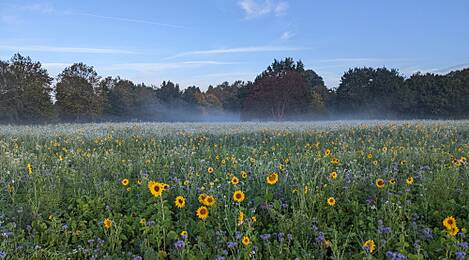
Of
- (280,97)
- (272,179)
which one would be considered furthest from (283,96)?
(272,179)

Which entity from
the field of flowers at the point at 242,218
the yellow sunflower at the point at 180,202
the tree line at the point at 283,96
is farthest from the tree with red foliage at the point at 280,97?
the yellow sunflower at the point at 180,202

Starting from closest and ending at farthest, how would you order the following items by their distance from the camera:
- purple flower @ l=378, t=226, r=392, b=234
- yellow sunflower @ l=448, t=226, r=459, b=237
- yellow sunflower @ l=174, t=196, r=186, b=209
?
yellow sunflower @ l=448, t=226, r=459, b=237 → purple flower @ l=378, t=226, r=392, b=234 → yellow sunflower @ l=174, t=196, r=186, b=209

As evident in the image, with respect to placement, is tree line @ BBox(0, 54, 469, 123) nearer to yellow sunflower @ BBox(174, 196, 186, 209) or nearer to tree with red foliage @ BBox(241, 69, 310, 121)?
tree with red foliage @ BBox(241, 69, 310, 121)

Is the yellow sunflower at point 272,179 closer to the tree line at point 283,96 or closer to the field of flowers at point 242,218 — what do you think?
the field of flowers at point 242,218

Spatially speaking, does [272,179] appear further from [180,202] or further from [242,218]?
[180,202]

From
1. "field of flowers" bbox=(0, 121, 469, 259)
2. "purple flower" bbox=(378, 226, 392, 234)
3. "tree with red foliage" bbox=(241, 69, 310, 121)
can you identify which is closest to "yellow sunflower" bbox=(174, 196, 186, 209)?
"field of flowers" bbox=(0, 121, 469, 259)

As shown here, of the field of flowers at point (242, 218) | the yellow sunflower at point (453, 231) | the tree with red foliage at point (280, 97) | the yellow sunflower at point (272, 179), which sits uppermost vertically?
the tree with red foliage at point (280, 97)

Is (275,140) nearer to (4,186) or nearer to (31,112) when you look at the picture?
(4,186)

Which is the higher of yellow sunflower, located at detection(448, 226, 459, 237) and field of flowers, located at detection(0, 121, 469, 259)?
yellow sunflower, located at detection(448, 226, 459, 237)

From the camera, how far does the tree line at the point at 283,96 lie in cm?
4528

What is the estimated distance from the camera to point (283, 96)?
45.5m

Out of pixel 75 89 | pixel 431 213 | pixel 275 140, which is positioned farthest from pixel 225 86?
pixel 431 213

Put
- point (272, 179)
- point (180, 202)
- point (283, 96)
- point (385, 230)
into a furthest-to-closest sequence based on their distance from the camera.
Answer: point (283, 96), point (272, 179), point (180, 202), point (385, 230)

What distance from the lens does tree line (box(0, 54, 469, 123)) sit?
45281mm
